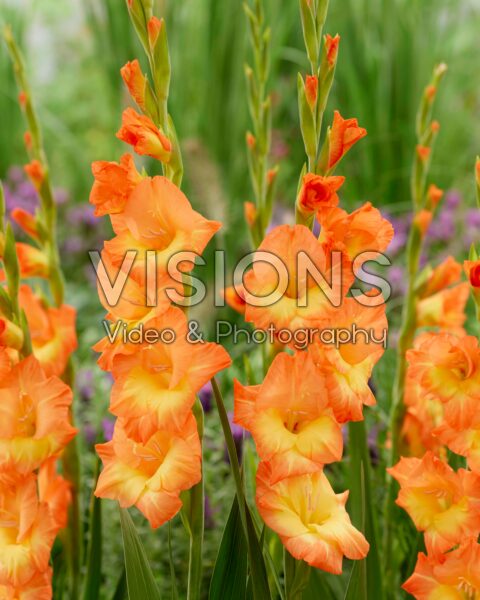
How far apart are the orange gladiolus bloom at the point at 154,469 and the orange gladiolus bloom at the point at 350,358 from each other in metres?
0.12

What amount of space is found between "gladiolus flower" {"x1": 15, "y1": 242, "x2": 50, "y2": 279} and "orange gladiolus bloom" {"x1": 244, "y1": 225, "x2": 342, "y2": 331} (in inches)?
19.0

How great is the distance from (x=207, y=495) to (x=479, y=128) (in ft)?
8.14

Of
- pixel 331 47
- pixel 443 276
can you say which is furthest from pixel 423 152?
Answer: pixel 331 47

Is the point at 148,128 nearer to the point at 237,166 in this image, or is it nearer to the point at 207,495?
the point at 207,495

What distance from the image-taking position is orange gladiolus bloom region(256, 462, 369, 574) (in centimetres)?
64

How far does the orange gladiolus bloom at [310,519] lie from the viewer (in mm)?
642

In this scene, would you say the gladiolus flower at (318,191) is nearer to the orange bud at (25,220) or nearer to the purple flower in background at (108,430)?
the orange bud at (25,220)

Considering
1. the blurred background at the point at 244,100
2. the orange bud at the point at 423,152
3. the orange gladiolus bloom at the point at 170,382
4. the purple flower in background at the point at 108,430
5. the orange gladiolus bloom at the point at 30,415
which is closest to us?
the orange gladiolus bloom at the point at 170,382

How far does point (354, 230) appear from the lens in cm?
67

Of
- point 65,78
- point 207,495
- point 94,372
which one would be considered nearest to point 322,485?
point 207,495

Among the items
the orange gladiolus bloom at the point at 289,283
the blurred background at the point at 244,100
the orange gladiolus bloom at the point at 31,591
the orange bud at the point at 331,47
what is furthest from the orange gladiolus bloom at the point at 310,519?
the blurred background at the point at 244,100

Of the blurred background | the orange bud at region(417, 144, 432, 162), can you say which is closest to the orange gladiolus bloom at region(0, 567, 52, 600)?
Answer: the orange bud at region(417, 144, 432, 162)

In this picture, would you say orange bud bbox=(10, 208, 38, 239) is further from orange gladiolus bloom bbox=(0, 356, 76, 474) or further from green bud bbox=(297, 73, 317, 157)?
green bud bbox=(297, 73, 317, 157)

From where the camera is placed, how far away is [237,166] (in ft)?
9.62
